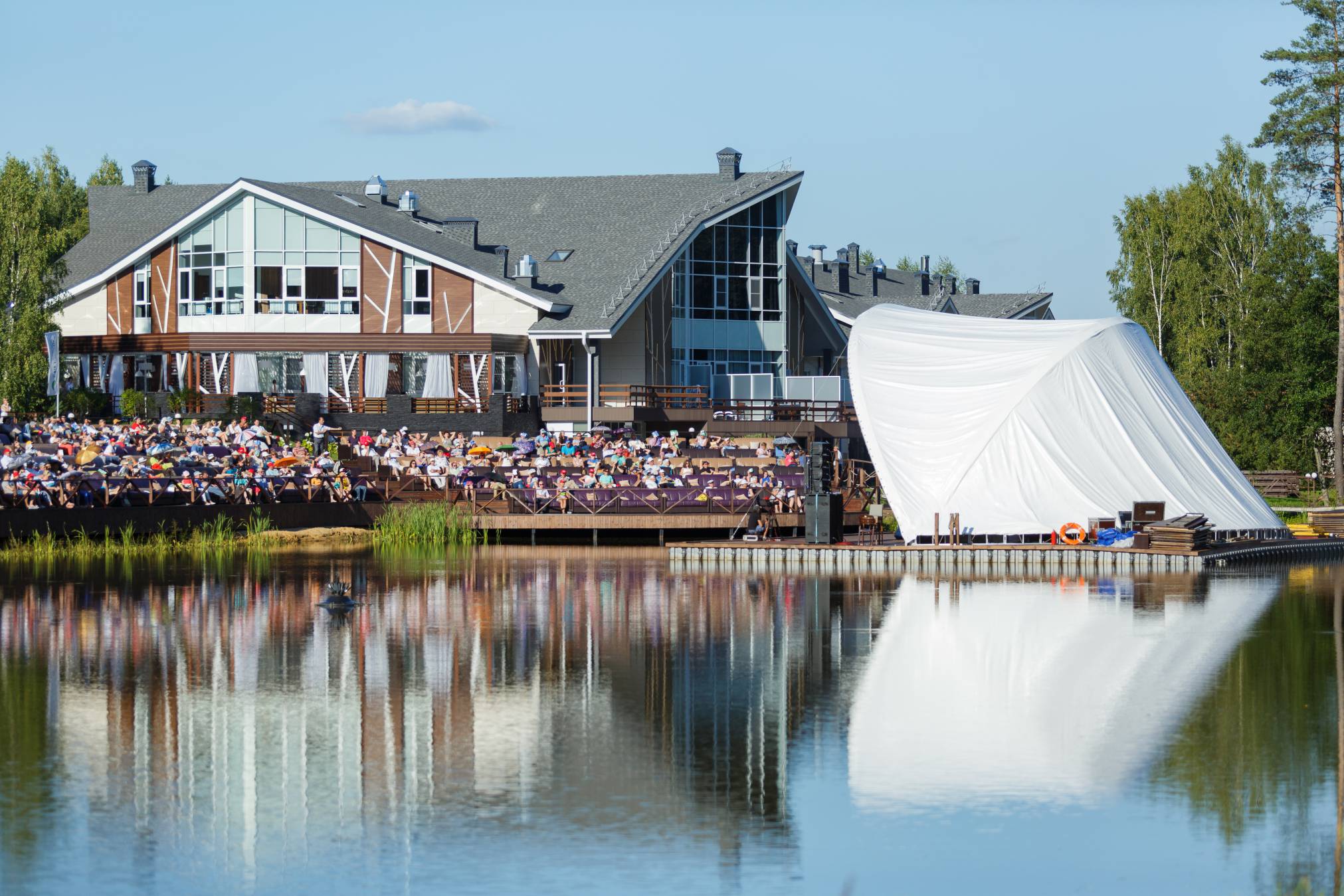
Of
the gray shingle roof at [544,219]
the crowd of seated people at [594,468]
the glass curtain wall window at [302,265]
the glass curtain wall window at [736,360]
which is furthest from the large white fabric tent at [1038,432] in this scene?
the glass curtain wall window at [302,265]

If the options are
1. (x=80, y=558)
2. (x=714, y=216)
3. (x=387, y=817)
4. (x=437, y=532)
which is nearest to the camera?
(x=387, y=817)

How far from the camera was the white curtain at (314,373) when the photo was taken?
5312cm

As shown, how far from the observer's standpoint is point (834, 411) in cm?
5388

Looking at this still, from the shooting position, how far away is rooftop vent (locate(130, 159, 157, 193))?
65.1 meters

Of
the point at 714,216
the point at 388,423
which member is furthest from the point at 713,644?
the point at 714,216

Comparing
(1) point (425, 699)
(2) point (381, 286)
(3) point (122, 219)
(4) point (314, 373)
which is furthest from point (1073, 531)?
(3) point (122, 219)

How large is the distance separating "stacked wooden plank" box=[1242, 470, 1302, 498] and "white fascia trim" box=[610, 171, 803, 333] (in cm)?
1726

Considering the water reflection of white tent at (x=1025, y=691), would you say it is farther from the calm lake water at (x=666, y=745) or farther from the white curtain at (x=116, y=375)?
the white curtain at (x=116, y=375)

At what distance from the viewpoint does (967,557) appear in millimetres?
33719

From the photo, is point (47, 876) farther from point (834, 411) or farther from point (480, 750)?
point (834, 411)

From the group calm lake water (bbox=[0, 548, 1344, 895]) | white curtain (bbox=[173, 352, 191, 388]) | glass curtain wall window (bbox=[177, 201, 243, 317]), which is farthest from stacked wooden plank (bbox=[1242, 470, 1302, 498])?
white curtain (bbox=[173, 352, 191, 388])

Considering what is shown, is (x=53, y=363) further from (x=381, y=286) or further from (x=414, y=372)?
(x=414, y=372)

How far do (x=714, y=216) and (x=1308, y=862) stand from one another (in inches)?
1806

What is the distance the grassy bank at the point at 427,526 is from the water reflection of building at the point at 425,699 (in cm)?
956
